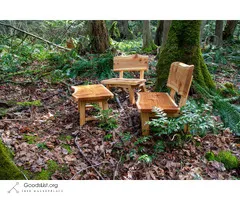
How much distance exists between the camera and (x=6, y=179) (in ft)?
7.07

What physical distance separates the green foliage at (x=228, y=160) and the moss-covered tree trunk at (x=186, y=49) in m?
1.53

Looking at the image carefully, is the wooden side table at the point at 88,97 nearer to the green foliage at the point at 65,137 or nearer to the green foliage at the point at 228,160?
the green foliage at the point at 65,137

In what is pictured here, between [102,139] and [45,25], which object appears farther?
[45,25]

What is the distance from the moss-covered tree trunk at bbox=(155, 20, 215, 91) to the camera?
157 inches

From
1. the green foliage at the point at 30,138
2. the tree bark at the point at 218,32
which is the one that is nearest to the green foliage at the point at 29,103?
the green foliage at the point at 30,138

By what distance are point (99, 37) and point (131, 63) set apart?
7.63ft

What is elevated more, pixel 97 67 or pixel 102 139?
pixel 97 67

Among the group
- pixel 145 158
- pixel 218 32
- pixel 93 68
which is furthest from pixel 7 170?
pixel 218 32

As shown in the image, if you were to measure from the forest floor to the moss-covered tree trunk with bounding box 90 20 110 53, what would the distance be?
330 cm

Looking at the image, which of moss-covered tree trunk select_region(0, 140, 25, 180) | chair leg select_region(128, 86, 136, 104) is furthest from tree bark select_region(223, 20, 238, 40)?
moss-covered tree trunk select_region(0, 140, 25, 180)

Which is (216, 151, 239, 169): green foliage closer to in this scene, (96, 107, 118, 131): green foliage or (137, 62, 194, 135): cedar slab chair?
(137, 62, 194, 135): cedar slab chair

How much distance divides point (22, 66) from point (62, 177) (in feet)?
16.6

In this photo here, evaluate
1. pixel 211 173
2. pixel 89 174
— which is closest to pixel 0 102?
pixel 89 174
